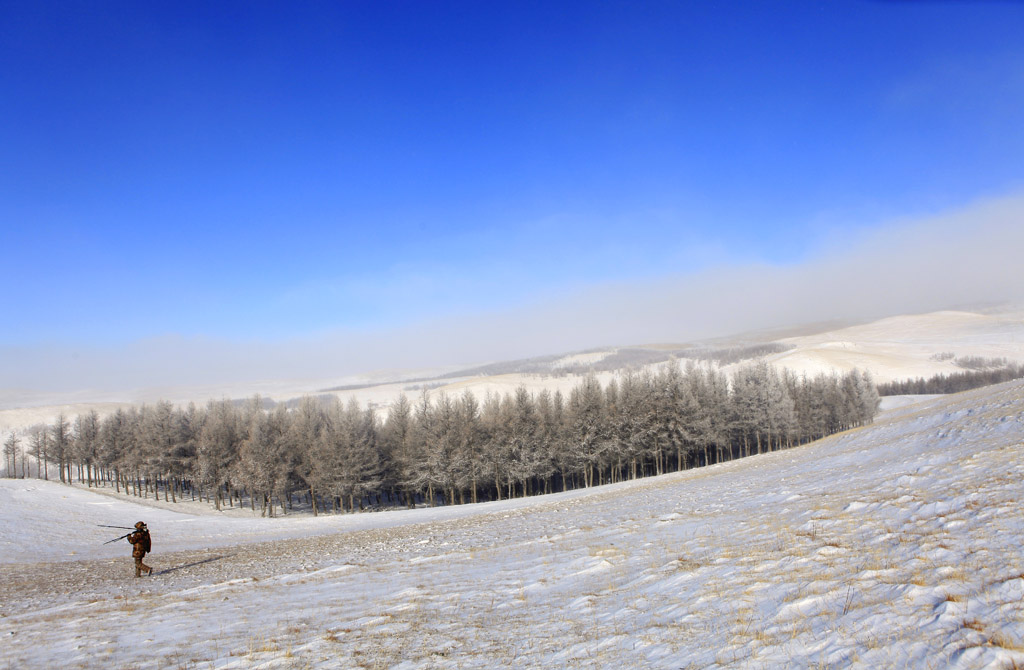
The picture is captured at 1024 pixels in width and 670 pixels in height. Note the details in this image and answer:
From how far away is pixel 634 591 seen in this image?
10.6 meters

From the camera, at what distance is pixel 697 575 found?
1078 cm

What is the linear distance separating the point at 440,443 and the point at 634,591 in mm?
49145

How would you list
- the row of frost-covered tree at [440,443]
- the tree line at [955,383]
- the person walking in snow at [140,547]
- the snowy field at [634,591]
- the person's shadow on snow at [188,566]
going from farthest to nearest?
1. the tree line at [955,383]
2. the row of frost-covered tree at [440,443]
3. the person's shadow on snow at [188,566]
4. the person walking in snow at [140,547]
5. the snowy field at [634,591]

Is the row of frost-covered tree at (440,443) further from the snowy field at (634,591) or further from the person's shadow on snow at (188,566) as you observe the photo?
the snowy field at (634,591)

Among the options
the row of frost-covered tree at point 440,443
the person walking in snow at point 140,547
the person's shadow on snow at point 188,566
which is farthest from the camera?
the row of frost-covered tree at point 440,443

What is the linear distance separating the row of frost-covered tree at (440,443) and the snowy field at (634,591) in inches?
1370

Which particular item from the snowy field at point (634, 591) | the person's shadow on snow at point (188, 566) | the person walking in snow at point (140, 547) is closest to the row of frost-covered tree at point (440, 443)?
the person's shadow on snow at point (188, 566)

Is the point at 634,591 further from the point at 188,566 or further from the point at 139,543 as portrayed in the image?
the point at 188,566

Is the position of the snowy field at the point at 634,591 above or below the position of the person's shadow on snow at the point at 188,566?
above

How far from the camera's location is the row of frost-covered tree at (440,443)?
57.8 m

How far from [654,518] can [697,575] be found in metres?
9.69

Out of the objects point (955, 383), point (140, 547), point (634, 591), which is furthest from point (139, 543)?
point (955, 383)

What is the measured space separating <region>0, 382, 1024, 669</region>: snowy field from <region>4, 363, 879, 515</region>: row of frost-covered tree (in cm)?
3479

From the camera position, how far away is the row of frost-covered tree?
57844 mm
